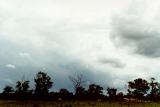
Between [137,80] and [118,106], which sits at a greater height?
[137,80]

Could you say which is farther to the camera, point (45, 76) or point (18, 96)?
point (45, 76)

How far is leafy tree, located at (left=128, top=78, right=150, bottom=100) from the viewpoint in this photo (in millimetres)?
154625

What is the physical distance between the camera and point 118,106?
8656 centimetres

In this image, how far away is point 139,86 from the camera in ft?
508

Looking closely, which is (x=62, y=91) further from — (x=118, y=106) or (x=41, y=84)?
(x=118, y=106)

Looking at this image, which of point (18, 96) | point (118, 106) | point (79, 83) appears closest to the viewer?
point (118, 106)

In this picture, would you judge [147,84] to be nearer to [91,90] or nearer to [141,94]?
[141,94]

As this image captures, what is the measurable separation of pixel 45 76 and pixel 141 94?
49.4 m

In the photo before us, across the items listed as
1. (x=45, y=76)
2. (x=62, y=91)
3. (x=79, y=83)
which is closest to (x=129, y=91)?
(x=62, y=91)

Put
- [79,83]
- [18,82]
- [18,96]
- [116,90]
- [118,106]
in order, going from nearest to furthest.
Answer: [118,106], [79,83], [18,96], [18,82], [116,90]

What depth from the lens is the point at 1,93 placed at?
14950cm

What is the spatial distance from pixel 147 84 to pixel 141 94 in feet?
23.6

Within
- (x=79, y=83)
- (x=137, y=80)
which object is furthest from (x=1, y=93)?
(x=137, y=80)

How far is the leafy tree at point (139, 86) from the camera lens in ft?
507
